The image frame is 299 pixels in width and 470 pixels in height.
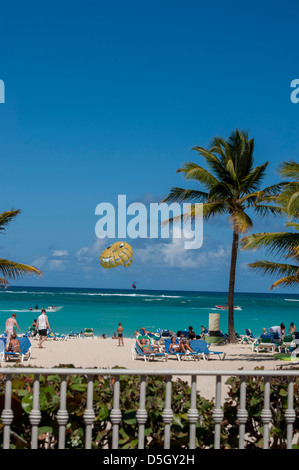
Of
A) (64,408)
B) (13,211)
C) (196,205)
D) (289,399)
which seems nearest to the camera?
(64,408)

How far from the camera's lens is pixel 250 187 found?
23234 millimetres

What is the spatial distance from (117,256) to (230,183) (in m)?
6.26

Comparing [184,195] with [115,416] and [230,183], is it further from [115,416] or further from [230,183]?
[115,416]

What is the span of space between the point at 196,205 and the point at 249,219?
2344mm

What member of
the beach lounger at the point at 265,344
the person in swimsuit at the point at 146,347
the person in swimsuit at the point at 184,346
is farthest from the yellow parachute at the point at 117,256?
the beach lounger at the point at 265,344

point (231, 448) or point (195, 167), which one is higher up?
point (195, 167)

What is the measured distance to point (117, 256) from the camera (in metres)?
20.3

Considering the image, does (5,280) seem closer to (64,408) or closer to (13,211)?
(13,211)

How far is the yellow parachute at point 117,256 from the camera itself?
20156 mm

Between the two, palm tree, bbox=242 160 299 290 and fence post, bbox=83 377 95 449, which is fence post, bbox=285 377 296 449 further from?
palm tree, bbox=242 160 299 290

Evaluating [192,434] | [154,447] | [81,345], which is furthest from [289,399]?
[81,345]

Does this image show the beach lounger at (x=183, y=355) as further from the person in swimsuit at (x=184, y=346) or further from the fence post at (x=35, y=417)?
the fence post at (x=35, y=417)

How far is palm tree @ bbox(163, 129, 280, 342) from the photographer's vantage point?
22.6 metres

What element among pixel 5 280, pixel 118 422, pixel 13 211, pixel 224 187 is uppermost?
pixel 224 187
